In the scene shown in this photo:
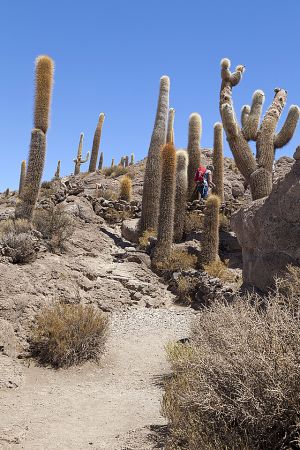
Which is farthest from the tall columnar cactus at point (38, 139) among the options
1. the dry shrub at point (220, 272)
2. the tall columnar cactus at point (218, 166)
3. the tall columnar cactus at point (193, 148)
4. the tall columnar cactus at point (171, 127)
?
the tall columnar cactus at point (171, 127)

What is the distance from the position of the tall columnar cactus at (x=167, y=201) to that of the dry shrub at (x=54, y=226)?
9.44ft

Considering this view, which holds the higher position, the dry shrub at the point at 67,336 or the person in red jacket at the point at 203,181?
the person in red jacket at the point at 203,181

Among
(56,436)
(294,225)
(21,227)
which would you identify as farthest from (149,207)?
(56,436)

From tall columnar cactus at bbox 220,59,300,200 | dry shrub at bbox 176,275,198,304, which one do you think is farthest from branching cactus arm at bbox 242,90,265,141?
dry shrub at bbox 176,275,198,304

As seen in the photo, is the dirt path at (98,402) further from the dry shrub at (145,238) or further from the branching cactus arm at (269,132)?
the branching cactus arm at (269,132)

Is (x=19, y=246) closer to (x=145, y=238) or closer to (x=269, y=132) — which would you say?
(x=145, y=238)

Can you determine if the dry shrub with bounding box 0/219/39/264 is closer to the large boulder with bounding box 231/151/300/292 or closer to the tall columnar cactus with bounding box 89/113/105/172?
the large boulder with bounding box 231/151/300/292

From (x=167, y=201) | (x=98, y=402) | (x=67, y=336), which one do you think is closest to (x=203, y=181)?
(x=167, y=201)

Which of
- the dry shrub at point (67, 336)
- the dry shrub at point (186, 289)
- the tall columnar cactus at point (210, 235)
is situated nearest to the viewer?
the dry shrub at point (67, 336)

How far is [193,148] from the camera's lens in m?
19.8

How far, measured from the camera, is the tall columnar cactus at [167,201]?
1483cm

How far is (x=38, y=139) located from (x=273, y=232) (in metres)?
8.16

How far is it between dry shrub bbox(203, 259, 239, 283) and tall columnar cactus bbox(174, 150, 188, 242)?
270 centimetres

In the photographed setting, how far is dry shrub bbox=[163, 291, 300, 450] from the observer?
350cm
